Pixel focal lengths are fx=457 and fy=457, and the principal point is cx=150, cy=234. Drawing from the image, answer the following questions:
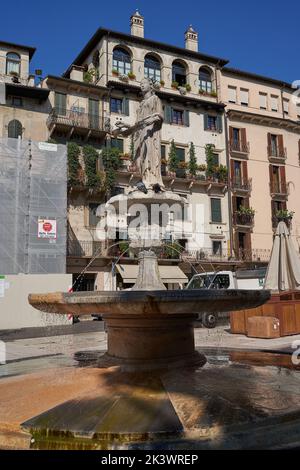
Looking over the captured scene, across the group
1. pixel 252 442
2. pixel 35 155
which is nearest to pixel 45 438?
pixel 252 442

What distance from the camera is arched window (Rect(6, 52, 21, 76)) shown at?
3056cm

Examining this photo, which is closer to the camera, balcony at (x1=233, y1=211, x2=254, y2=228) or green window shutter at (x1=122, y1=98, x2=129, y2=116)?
green window shutter at (x1=122, y1=98, x2=129, y2=116)

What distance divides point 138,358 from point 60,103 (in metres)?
28.3

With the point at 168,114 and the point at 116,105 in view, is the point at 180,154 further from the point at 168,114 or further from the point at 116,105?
the point at 116,105

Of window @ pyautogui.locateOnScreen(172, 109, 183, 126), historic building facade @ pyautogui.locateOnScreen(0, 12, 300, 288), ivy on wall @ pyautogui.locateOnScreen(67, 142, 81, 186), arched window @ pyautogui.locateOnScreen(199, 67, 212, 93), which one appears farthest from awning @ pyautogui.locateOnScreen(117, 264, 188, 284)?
arched window @ pyautogui.locateOnScreen(199, 67, 212, 93)

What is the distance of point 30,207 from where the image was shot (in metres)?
24.7

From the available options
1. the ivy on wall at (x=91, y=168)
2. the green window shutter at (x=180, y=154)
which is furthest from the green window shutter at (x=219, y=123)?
the ivy on wall at (x=91, y=168)

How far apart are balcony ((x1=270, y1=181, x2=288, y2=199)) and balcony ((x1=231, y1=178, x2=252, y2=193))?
239cm

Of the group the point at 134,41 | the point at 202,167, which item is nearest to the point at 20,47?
→ the point at 134,41

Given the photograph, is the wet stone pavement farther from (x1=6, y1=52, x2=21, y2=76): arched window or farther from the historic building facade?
(x1=6, y1=52, x2=21, y2=76): arched window

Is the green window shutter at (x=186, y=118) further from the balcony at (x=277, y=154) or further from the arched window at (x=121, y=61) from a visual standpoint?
the balcony at (x=277, y=154)

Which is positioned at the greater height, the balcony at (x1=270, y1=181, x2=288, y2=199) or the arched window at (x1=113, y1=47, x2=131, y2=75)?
the arched window at (x1=113, y1=47, x2=131, y2=75)

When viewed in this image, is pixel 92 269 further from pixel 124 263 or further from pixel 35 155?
pixel 35 155
